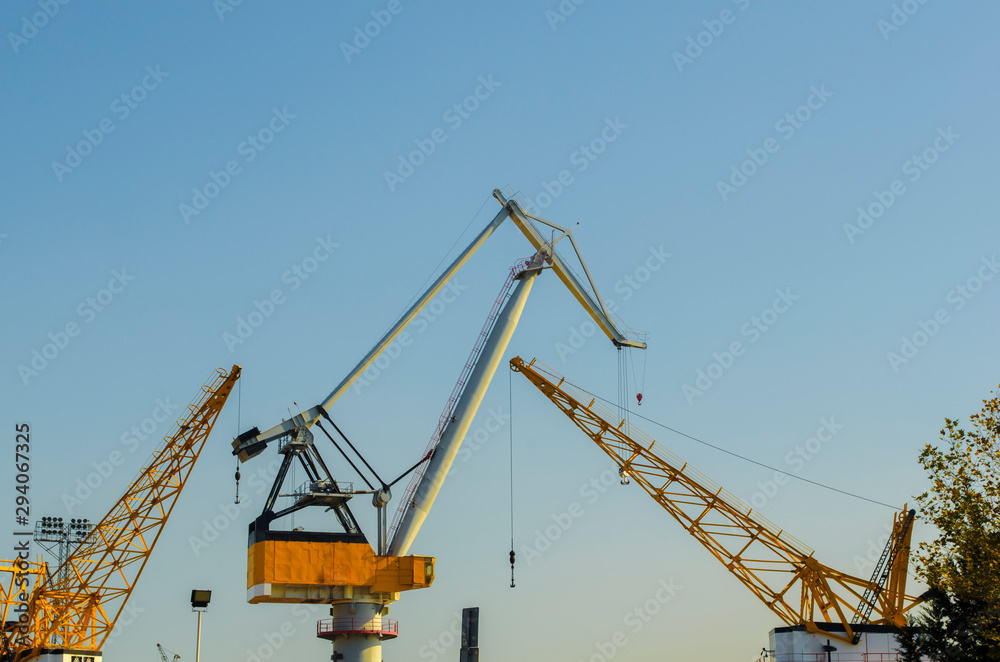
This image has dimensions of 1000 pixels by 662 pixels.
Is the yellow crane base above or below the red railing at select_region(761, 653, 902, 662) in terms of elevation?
above

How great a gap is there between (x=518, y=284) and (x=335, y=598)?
26.9 meters

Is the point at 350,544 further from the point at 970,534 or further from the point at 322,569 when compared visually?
the point at 970,534

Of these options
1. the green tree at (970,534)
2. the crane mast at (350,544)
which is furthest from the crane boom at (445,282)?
the green tree at (970,534)

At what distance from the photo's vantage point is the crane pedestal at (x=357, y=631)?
80.7m

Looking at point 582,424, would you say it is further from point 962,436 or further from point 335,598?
point 962,436

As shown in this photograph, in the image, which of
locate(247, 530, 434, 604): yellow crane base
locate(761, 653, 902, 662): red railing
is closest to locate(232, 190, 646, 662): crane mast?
locate(247, 530, 434, 604): yellow crane base

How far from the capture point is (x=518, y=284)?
87.6m

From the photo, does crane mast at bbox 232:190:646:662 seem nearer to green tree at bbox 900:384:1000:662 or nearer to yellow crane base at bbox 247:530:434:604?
yellow crane base at bbox 247:530:434:604

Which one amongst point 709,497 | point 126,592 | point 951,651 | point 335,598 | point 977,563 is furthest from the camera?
point 126,592

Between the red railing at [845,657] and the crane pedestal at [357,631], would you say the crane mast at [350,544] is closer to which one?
the crane pedestal at [357,631]

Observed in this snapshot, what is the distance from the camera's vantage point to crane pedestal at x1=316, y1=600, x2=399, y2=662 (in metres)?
80.7

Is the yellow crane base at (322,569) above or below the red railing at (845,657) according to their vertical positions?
above

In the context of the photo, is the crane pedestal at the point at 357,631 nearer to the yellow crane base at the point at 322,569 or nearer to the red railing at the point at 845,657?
the yellow crane base at the point at 322,569

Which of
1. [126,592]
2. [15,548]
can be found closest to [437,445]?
[126,592]
